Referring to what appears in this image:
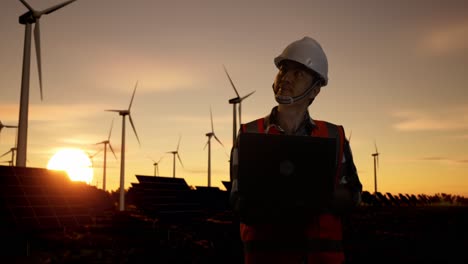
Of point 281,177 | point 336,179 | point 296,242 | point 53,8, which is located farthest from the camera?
point 53,8

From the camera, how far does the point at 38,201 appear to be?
13.5m

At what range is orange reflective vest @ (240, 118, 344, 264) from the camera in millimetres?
3211

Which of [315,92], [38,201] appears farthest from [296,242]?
[38,201]

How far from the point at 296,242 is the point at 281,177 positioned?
0.47 m

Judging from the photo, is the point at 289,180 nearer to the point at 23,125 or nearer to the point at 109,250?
the point at 109,250

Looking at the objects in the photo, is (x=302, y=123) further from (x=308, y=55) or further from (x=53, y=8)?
(x=53, y=8)

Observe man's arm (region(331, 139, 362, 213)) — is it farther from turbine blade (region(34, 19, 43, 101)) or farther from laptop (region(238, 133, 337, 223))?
turbine blade (region(34, 19, 43, 101))

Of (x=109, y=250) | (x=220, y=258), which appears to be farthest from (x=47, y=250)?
(x=220, y=258)

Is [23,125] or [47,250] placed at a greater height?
[23,125]

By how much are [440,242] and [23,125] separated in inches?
617

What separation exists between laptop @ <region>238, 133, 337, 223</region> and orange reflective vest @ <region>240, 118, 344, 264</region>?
0.21 meters

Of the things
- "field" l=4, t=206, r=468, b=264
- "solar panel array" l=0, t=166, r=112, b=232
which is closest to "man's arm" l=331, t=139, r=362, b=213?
"field" l=4, t=206, r=468, b=264

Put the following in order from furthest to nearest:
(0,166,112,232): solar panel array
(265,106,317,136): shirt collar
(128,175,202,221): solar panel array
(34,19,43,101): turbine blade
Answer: (34,19,43,101): turbine blade < (128,175,202,221): solar panel array < (0,166,112,232): solar panel array < (265,106,317,136): shirt collar

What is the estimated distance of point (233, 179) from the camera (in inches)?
130
